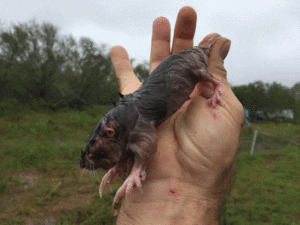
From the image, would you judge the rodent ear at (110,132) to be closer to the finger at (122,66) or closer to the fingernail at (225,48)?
the fingernail at (225,48)

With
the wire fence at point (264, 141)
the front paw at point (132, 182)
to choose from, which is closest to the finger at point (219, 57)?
the front paw at point (132, 182)

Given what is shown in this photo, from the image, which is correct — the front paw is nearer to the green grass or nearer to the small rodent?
the small rodent

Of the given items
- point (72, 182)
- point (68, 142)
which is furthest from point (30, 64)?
point (72, 182)

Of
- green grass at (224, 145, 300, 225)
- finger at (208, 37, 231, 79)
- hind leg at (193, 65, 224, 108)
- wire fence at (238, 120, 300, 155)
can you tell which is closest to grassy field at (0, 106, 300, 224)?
green grass at (224, 145, 300, 225)

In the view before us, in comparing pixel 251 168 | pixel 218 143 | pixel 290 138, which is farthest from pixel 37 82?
pixel 290 138

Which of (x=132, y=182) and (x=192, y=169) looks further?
(x=192, y=169)

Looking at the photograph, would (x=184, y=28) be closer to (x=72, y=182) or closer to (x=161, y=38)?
(x=161, y=38)

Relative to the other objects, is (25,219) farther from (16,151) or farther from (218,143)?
(218,143)
